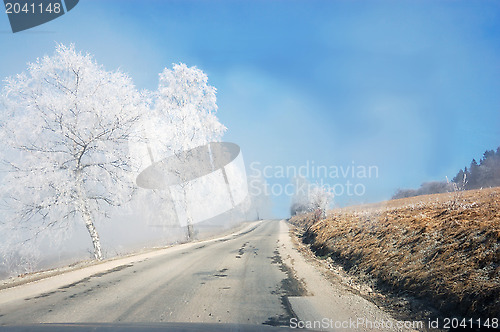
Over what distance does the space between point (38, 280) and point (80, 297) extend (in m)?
3.52

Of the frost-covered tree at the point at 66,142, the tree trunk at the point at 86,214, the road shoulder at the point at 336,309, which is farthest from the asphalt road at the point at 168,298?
the frost-covered tree at the point at 66,142

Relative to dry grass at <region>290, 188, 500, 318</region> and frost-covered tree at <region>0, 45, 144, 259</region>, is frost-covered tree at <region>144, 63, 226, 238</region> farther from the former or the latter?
dry grass at <region>290, 188, 500, 318</region>

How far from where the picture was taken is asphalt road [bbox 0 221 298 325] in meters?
4.03

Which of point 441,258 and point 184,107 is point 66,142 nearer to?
point 184,107

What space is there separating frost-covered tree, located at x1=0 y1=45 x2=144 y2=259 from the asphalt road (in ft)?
17.8

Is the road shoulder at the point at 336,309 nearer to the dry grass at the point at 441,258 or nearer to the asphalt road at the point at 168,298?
the asphalt road at the point at 168,298

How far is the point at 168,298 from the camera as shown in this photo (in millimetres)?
4969

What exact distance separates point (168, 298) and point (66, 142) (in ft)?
32.1

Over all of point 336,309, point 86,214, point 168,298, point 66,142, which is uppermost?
point 66,142

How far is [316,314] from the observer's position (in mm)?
4223

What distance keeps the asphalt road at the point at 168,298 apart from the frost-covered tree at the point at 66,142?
5428 mm

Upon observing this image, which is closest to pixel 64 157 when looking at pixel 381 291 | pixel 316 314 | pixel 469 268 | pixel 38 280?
pixel 38 280

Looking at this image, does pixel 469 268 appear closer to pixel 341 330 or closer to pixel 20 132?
pixel 341 330

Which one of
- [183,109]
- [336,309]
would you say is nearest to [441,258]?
[336,309]
